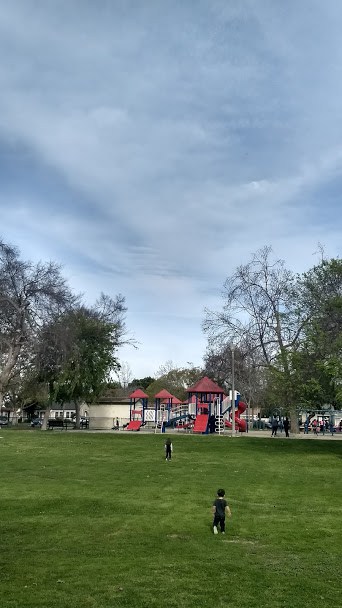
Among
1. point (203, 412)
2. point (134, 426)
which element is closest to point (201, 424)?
point (203, 412)

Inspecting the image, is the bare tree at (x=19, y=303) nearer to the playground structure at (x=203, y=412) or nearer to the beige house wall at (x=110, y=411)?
the playground structure at (x=203, y=412)

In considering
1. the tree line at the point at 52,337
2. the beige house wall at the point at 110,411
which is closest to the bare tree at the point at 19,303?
the tree line at the point at 52,337

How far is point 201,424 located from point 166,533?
35043mm

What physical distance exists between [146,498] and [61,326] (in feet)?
99.1

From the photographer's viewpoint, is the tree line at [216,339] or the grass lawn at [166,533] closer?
the grass lawn at [166,533]

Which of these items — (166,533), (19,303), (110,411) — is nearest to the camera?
(166,533)

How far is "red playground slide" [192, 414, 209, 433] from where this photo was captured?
48.3 m

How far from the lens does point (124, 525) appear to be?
1481cm

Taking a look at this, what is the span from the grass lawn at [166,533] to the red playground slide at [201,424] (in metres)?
18.8

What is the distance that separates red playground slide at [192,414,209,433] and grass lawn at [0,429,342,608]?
61.8ft

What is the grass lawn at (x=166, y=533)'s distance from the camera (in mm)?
9156

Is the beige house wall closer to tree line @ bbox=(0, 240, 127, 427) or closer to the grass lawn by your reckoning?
tree line @ bbox=(0, 240, 127, 427)

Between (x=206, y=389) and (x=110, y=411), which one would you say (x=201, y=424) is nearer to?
(x=206, y=389)

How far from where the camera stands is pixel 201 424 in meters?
48.8
